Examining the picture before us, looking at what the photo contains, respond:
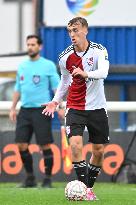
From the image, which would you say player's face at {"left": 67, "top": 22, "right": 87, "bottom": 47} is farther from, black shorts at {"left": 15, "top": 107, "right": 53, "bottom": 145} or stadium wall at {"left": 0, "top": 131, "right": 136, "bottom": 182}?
stadium wall at {"left": 0, "top": 131, "right": 136, "bottom": 182}

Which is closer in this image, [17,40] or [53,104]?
[53,104]

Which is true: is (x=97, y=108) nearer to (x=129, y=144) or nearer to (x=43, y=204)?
(x=43, y=204)

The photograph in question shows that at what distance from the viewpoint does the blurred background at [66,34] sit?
65.3ft

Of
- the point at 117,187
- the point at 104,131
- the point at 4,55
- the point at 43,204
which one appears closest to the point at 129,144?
the point at 117,187

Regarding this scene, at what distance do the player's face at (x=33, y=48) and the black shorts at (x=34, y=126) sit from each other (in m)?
0.77

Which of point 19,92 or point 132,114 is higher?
point 19,92

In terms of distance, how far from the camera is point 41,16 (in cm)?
2045

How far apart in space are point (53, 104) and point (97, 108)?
491 mm

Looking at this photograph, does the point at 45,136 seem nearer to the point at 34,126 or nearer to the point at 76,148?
the point at 34,126

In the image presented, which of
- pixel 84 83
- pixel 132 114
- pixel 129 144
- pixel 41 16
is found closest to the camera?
pixel 84 83

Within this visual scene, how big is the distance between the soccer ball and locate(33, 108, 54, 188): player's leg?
9.55 feet

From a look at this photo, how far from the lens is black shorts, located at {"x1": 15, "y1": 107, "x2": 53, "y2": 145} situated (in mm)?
12727

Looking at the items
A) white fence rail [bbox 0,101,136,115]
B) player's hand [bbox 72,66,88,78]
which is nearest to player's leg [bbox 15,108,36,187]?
white fence rail [bbox 0,101,136,115]

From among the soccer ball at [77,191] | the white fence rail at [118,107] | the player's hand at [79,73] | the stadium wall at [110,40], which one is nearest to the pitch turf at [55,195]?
the soccer ball at [77,191]
